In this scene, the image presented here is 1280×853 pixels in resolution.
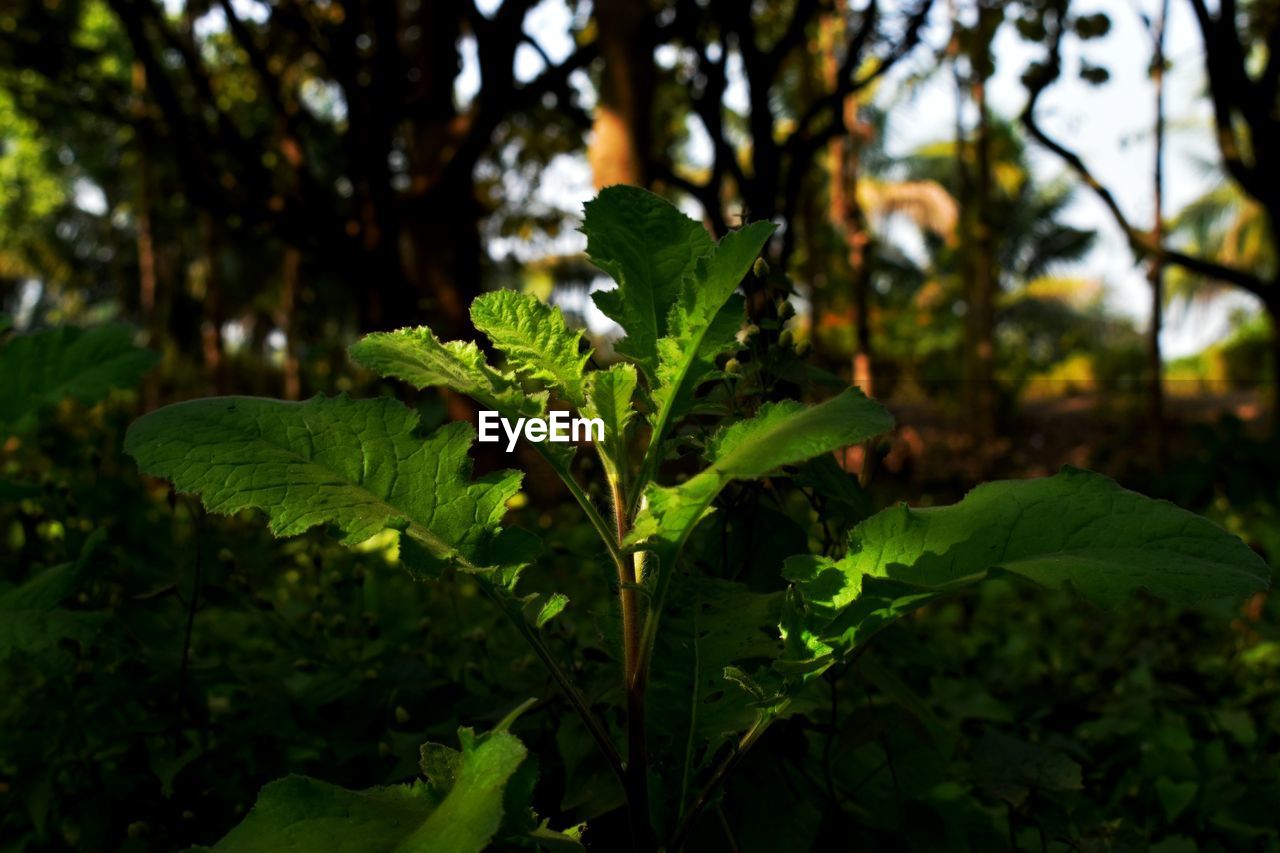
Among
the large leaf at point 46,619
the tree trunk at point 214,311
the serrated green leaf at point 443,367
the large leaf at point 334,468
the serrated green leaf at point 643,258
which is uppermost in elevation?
the tree trunk at point 214,311

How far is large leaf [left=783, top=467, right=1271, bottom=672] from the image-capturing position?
0.94 m

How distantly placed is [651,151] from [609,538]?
13.8 ft

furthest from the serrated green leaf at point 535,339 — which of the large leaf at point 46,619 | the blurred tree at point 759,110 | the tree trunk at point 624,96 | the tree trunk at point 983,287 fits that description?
the tree trunk at point 983,287

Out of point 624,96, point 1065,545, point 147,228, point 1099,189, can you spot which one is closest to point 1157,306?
point 1099,189

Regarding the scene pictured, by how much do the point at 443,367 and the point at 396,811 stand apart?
0.44 meters

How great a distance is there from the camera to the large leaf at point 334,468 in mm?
Answer: 1060

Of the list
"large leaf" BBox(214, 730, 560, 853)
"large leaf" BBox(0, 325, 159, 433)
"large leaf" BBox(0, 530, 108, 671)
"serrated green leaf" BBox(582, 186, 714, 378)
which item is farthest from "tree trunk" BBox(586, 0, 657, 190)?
"large leaf" BBox(214, 730, 560, 853)

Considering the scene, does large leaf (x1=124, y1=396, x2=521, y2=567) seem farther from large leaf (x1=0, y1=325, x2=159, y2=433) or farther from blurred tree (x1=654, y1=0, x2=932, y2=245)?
blurred tree (x1=654, y1=0, x2=932, y2=245)

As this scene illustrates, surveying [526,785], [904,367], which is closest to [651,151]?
[526,785]

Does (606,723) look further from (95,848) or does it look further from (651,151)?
(651,151)

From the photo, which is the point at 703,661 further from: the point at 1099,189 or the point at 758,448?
the point at 1099,189

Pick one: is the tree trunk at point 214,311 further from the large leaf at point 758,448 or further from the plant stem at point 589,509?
the large leaf at point 758,448

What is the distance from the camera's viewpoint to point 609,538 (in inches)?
43.6

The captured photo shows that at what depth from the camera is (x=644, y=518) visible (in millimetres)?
1009
